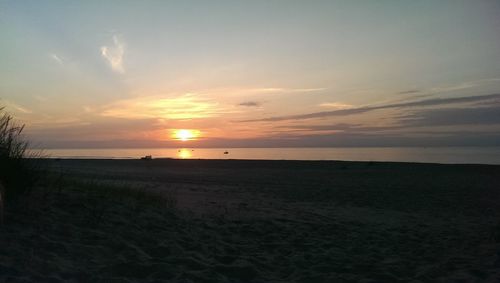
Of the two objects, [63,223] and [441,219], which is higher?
[63,223]

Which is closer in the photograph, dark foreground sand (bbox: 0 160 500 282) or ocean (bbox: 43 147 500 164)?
dark foreground sand (bbox: 0 160 500 282)

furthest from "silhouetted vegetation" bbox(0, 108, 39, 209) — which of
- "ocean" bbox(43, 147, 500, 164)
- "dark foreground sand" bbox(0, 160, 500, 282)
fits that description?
"ocean" bbox(43, 147, 500, 164)

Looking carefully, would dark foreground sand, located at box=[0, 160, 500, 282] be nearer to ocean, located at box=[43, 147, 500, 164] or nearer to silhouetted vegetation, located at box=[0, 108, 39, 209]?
silhouetted vegetation, located at box=[0, 108, 39, 209]

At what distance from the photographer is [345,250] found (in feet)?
22.8

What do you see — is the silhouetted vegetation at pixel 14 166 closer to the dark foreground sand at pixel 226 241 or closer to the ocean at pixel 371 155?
the dark foreground sand at pixel 226 241

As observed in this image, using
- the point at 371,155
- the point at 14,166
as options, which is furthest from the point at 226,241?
the point at 371,155

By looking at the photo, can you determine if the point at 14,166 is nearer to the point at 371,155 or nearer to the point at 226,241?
the point at 226,241

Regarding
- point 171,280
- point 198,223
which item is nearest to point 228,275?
point 171,280

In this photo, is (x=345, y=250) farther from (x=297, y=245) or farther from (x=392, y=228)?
(x=392, y=228)

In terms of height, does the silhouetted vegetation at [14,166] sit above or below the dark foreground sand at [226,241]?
above

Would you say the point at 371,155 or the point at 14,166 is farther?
the point at 371,155

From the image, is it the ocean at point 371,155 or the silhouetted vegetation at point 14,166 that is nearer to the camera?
the silhouetted vegetation at point 14,166

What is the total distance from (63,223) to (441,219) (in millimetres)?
8273

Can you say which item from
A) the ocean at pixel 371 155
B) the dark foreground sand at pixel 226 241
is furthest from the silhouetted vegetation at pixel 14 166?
the ocean at pixel 371 155
